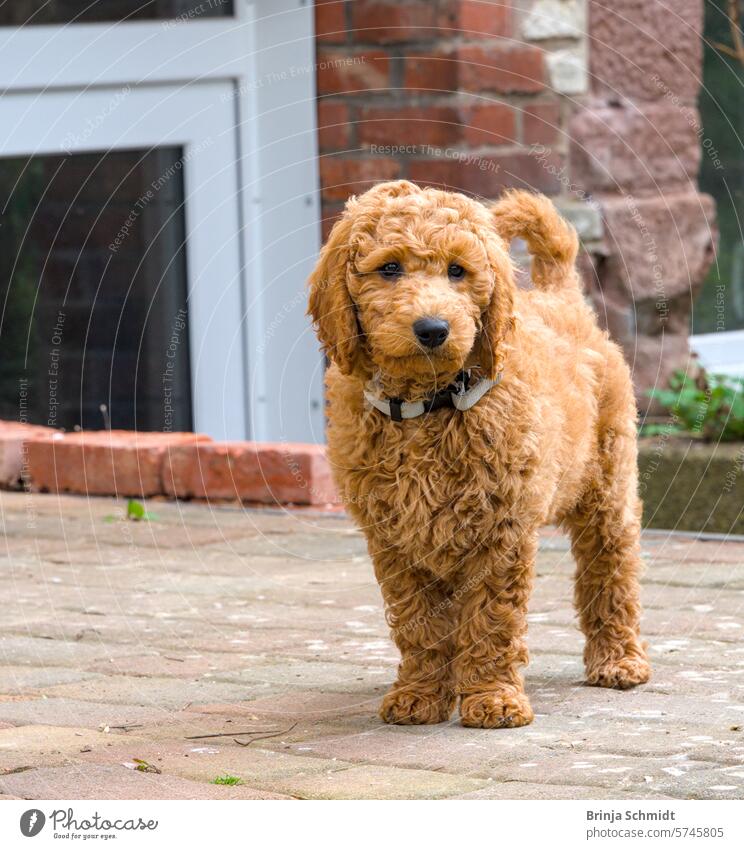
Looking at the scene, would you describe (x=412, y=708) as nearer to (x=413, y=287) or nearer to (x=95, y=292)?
(x=413, y=287)

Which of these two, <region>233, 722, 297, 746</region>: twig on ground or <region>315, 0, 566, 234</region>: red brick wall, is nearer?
<region>233, 722, 297, 746</region>: twig on ground

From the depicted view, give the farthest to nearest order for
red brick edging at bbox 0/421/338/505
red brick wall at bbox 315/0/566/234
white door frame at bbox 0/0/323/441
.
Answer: white door frame at bbox 0/0/323/441 → red brick wall at bbox 315/0/566/234 → red brick edging at bbox 0/421/338/505

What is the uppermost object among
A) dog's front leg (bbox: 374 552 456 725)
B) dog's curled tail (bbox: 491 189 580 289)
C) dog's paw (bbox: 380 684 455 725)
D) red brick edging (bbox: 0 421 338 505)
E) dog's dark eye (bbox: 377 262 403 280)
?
dog's curled tail (bbox: 491 189 580 289)

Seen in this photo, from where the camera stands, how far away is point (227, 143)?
29.5 ft

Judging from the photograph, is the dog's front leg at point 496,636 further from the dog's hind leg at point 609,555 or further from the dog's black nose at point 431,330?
the dog's black nose at point 431,330

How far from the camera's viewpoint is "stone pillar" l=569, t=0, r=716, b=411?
8859 mm

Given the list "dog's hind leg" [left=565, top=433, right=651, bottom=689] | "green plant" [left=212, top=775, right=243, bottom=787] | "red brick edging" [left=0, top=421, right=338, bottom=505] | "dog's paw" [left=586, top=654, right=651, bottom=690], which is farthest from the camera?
"red brick edging" [left=0, top=421, right=338, bottom=505]

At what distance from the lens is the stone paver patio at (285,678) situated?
3.91m

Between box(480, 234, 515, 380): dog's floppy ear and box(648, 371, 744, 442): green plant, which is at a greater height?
box(480, 234, 515, 380): dog's floppy ear

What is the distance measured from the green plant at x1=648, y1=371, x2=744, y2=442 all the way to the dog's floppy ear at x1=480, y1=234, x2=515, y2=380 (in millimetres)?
4566

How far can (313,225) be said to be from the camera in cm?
870

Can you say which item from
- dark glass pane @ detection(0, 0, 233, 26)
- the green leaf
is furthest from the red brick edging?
dark glass pane @ detection(0, 0, 233, 26)

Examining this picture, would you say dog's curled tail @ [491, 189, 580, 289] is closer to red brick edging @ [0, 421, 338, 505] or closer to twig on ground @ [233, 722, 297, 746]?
twig on ground @ [233, 722, 297, 746]

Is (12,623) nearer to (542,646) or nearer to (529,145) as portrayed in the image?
(542,646)
